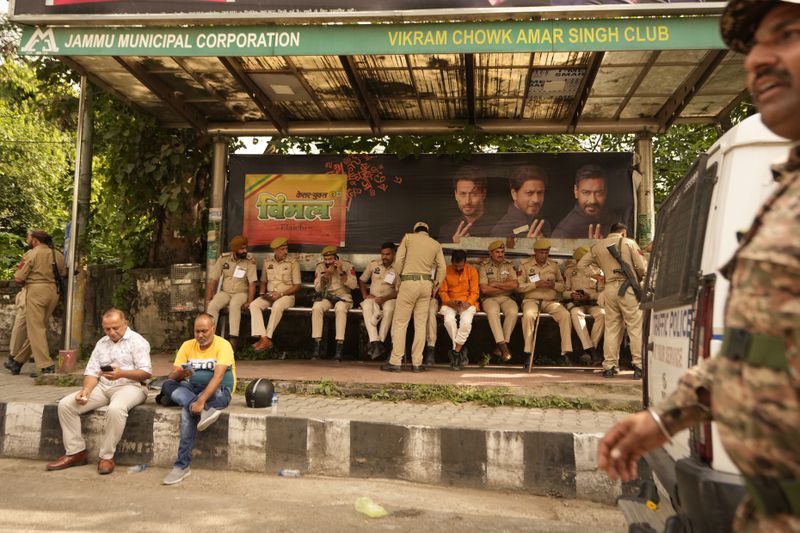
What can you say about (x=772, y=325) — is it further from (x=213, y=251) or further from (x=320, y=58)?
(x=213, y=251)

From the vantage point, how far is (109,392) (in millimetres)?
5797

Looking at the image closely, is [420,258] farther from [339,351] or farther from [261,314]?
[261,314]

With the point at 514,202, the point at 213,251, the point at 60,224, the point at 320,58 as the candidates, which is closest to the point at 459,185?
the point at 514,202

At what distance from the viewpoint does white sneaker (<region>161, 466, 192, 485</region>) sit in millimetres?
5035

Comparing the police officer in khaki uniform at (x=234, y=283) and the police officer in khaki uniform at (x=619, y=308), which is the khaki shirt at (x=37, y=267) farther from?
the police officer in khaki uniform at (x=619, y=308)

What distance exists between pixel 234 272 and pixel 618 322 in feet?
16.9

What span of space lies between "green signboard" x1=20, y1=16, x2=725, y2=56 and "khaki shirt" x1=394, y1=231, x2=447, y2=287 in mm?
2511

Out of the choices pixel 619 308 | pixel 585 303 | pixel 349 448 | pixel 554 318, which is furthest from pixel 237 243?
pixel 619 308

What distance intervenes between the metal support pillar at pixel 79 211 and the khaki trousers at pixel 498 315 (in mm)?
5058

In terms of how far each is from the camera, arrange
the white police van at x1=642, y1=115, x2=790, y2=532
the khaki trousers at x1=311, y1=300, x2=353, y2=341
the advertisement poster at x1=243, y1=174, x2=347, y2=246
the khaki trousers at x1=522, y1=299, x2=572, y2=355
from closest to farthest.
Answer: the white police van at x1=642, y1=115, x2=790, y2=532 → the khaki trousers at x1=522, y1=299, x2=572, y2=355 → the khaki trousers at x1=311, y1=300, x2=353, y2=341 → the advertisement poster at x1=243, y1=174, x2=347, y2=246

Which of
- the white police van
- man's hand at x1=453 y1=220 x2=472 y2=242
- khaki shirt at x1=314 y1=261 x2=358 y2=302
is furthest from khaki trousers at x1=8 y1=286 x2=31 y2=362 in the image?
the white police van

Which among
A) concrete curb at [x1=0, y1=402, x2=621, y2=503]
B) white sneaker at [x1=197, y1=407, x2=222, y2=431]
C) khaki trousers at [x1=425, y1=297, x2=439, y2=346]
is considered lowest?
concrete curb at [x1=0, y1=402, x2=621, y2=503]

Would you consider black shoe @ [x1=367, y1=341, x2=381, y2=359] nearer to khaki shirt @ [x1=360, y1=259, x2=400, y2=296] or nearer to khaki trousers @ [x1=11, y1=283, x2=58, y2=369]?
khaki shirt @ [x1=360, y1=259, x2=400, y2=296]

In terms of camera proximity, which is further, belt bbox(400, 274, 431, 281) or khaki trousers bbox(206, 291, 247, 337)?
khaki trousers bbox(206, 291, 247, 337)
